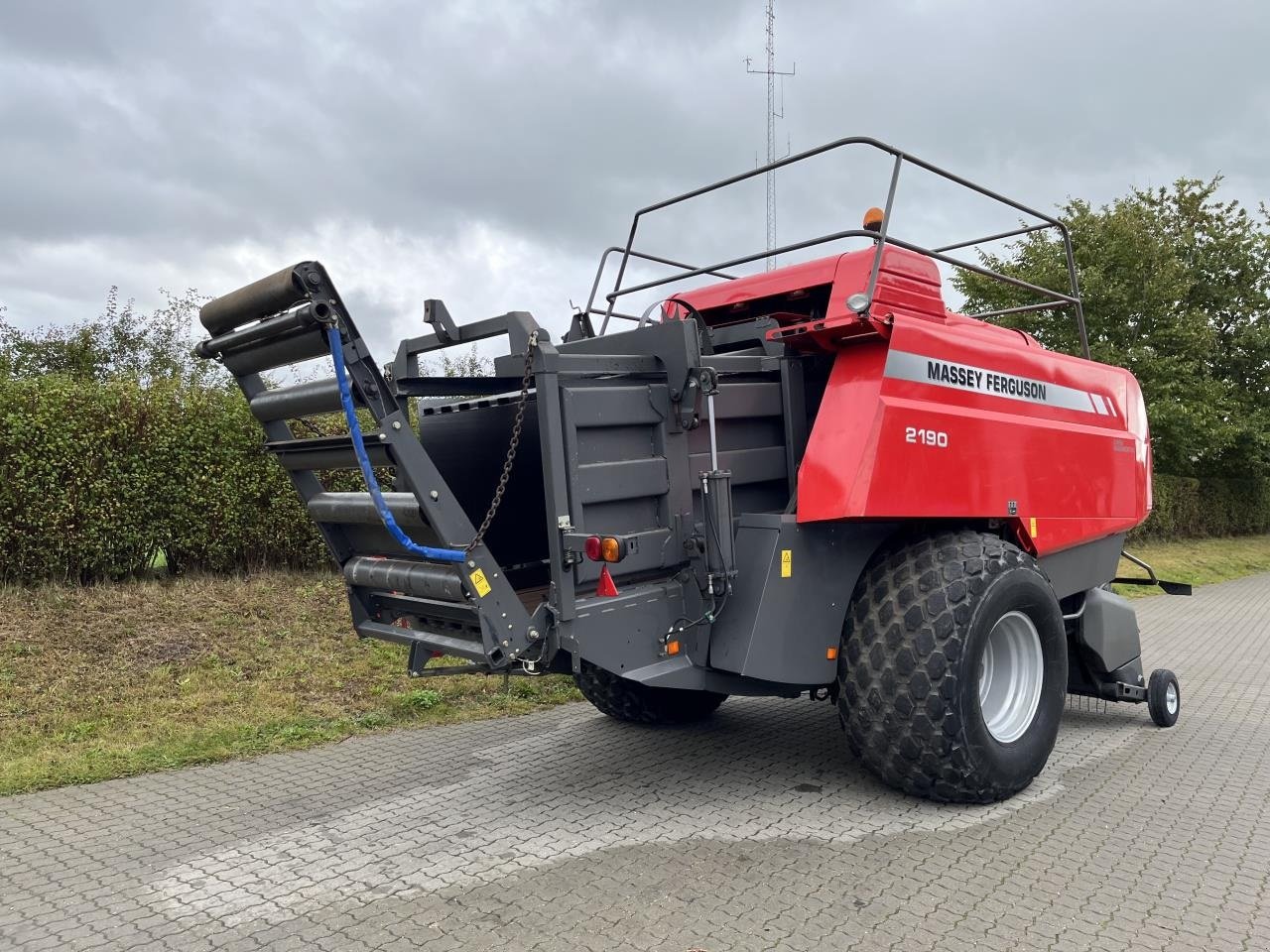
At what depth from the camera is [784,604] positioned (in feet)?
13.5

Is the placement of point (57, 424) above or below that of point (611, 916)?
above

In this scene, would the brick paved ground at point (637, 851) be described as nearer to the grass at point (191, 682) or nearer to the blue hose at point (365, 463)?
the grass at point (191, 682)

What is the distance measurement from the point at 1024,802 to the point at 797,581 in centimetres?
154

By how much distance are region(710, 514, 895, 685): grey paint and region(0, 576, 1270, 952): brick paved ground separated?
0.69m

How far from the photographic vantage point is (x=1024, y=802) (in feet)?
14.6

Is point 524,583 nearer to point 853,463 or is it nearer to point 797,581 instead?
point 797,581

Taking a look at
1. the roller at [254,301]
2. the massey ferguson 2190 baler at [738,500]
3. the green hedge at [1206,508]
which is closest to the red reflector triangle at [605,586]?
the massey ferguson 2190 baler at [738,500]

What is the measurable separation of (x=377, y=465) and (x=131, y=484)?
4738mm

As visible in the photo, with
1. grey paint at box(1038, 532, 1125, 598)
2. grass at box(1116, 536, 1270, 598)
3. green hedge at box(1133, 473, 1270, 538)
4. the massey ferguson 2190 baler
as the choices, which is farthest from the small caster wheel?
green hedge at box(1133, 473, 1270, 538)

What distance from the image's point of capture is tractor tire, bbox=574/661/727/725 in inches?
219

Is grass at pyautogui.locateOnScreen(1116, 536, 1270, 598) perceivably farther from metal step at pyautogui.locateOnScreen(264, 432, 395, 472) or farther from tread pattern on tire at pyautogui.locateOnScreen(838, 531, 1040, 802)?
metal step at pyautogui.locateOnScreen(264, 432, 395, 472)

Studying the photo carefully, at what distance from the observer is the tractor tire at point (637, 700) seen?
557 centimetres

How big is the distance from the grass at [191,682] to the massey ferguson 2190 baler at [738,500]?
1806 mm

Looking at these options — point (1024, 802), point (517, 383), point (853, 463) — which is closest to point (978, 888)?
point (1024, 802)
